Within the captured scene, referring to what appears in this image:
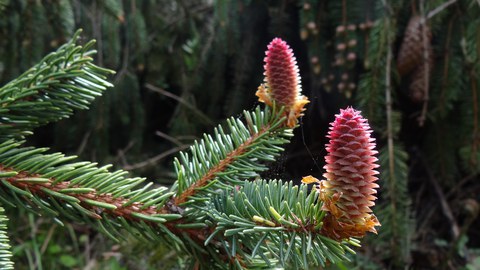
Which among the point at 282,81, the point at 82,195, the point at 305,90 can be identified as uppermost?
the point at 305,90

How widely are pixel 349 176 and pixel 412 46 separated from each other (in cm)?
96

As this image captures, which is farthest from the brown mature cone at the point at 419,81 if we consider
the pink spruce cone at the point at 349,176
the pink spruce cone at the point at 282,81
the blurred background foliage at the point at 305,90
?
the pink spruce cone at the point at 349,176

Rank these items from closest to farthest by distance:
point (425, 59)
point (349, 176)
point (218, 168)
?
point (349, 176), point (218, 168), point (425, 59)

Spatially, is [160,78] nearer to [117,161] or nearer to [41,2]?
[117,161]

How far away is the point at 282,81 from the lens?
0.47 m

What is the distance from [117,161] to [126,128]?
7.7 inches

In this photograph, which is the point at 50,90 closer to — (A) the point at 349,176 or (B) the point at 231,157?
(B) the point at 231,157

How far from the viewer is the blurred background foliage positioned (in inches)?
43.6

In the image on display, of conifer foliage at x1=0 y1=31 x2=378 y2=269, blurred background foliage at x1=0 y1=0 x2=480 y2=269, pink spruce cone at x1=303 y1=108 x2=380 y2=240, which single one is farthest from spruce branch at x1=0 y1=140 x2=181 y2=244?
blurred background foliage at x1=0 y1=0 x2=480 y2=269

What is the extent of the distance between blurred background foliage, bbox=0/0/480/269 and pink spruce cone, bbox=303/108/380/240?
22.7 inches

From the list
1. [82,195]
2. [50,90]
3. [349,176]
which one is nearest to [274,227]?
[349,176]

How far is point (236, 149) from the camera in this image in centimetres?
46

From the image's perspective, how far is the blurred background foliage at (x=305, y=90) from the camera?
1.11 meters

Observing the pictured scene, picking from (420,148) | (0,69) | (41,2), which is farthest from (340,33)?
(0,69)
